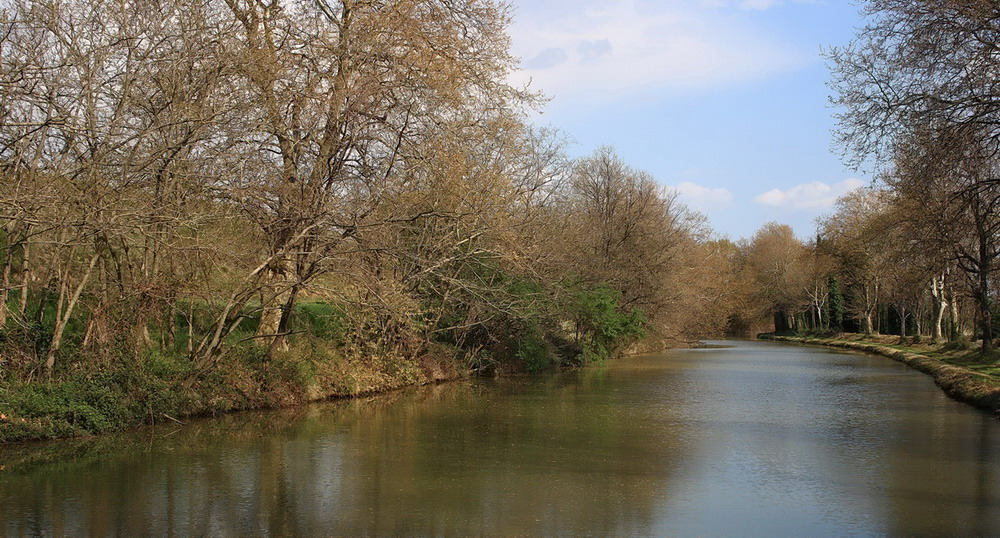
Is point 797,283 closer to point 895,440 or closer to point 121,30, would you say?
point 895,440

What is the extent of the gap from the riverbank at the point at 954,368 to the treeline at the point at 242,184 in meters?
11.3

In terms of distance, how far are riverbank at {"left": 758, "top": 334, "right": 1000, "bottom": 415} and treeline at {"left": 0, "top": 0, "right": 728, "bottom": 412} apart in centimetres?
1135

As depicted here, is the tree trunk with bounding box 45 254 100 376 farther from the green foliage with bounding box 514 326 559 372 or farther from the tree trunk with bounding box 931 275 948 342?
the tree trunk with bounding box 931 275 948 342

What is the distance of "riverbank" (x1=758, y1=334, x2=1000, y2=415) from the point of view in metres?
18.9

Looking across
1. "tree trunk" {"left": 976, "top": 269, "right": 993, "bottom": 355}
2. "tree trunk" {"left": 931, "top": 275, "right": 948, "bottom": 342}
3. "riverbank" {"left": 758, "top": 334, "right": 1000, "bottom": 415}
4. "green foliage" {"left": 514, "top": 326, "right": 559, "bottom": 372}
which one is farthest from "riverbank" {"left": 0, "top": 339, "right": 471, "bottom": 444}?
"tree trunk" {"left": 931, "top": 275, "right": 948, "bottom": 342}

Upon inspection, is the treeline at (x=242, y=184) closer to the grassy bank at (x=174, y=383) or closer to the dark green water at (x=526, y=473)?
the grassy bank at (x=174, y=383)

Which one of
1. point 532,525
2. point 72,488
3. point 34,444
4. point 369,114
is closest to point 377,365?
point 369,114

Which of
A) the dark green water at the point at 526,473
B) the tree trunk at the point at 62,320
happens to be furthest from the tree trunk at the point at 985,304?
the tree trunk at the point at 62,320

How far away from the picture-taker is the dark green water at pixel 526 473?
8.56 meters

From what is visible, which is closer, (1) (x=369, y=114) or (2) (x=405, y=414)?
(2) (x=405, y=414)

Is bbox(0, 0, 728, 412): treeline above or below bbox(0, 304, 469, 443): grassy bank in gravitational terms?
above

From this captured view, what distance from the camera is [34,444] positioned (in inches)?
483

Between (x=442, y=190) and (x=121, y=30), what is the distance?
751cm

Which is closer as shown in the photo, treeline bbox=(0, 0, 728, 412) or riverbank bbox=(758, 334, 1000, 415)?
treeline bbox=(0, 0, 728, 412)
